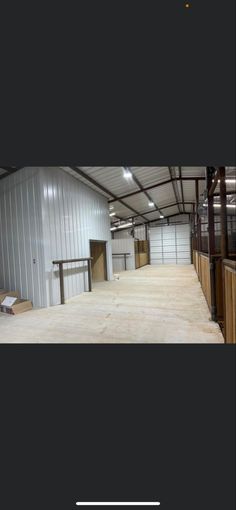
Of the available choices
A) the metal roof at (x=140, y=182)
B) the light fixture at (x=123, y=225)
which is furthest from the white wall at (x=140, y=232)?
the metal roof at (x=140, y=182)

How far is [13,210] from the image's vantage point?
6.05 metres

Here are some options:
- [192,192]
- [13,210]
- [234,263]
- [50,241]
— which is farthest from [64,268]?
[192,192]

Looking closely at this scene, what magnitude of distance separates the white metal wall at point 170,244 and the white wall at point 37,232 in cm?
1434

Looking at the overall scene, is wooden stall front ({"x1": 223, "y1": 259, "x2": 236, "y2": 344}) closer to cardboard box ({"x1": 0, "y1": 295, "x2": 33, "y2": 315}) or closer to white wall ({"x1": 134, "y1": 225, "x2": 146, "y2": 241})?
cardboard box ({"x1": 0, "y1": 295, "x2": 33, "y2": 315})

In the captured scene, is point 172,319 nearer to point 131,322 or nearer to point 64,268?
point 131,322

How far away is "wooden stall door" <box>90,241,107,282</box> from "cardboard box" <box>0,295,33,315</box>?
15.4 feet

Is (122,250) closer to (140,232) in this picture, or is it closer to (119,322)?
(140,232)

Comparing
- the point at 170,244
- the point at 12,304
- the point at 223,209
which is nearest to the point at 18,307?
the point at 12,304

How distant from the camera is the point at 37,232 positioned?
5.70 metres

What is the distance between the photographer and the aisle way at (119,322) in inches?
135

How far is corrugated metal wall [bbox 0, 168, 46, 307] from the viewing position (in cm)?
570

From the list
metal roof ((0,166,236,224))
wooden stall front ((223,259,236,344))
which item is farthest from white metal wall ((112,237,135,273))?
wooden stall front ((223,259,236,344))

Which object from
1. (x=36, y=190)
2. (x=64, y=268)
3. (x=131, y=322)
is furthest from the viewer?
(x=64, y=268)

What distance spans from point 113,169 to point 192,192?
7.57 metres
